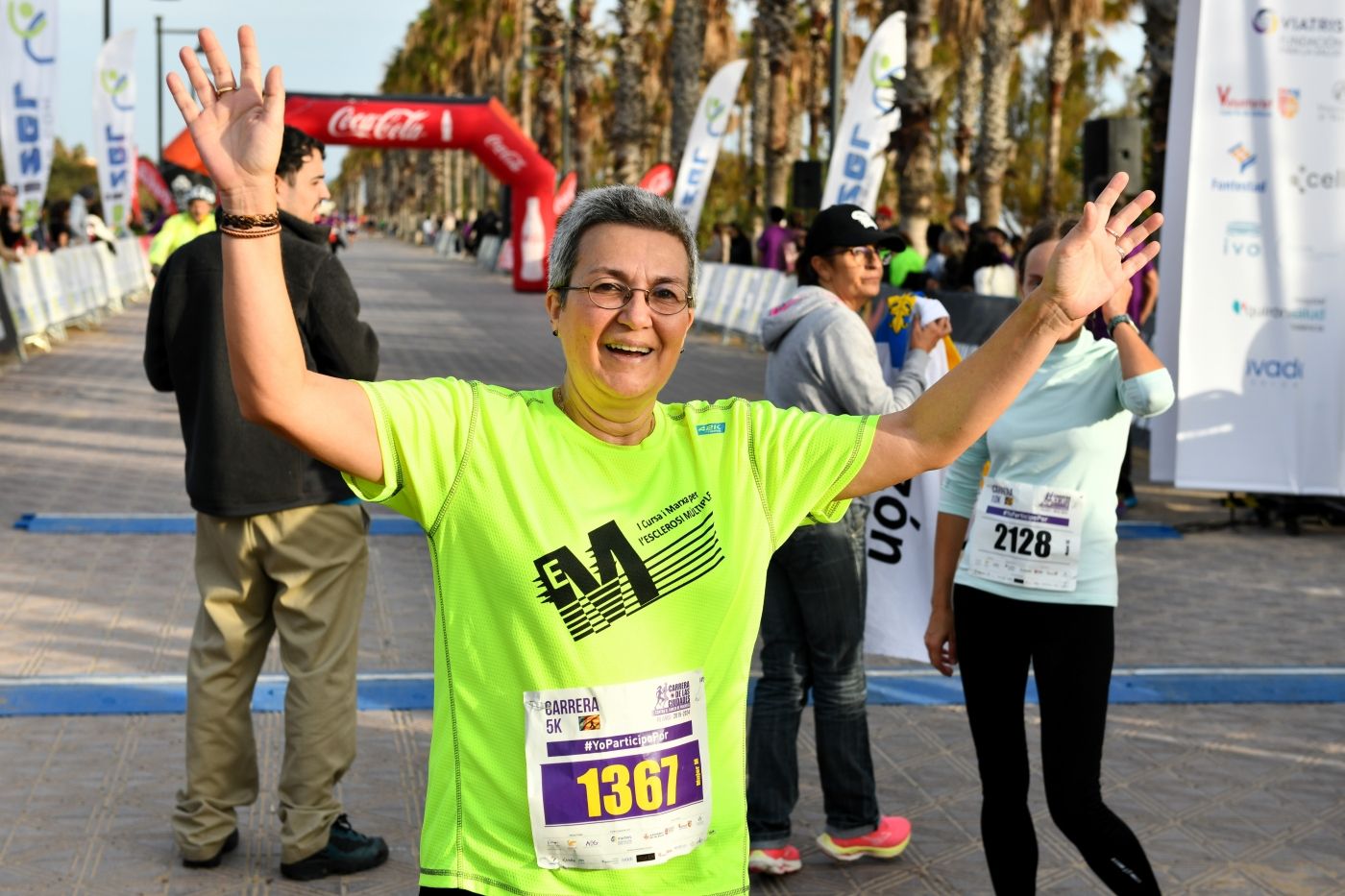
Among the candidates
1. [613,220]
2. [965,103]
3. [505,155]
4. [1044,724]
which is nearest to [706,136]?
[505,155]

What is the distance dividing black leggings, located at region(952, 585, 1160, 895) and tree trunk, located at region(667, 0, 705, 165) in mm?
25687

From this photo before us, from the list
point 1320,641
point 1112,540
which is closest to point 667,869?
point 1112,540

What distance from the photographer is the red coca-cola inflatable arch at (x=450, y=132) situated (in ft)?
92.1

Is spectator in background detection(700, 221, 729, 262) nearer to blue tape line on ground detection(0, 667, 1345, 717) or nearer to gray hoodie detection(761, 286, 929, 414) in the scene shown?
blue tape line on ground detection(0, 667, 1345, 717)

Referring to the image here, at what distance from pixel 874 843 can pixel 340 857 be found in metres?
1.58

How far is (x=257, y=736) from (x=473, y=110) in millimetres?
25413

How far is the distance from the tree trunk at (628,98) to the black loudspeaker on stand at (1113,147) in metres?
22.5

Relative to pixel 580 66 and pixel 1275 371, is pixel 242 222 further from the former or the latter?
pixel 580 66

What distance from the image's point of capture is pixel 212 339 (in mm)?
4699

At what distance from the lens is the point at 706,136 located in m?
22.7

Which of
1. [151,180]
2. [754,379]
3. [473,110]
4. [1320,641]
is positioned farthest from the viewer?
[151,180]

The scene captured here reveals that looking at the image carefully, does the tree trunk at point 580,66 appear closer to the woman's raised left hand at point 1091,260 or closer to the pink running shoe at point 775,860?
the pink running shoe at point 775,860

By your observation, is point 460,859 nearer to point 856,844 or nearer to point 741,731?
point 741,731

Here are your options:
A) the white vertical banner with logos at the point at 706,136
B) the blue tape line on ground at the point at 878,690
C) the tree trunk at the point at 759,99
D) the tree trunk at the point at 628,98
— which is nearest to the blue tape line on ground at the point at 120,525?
the blue tape line on ground at the point at 878,690
